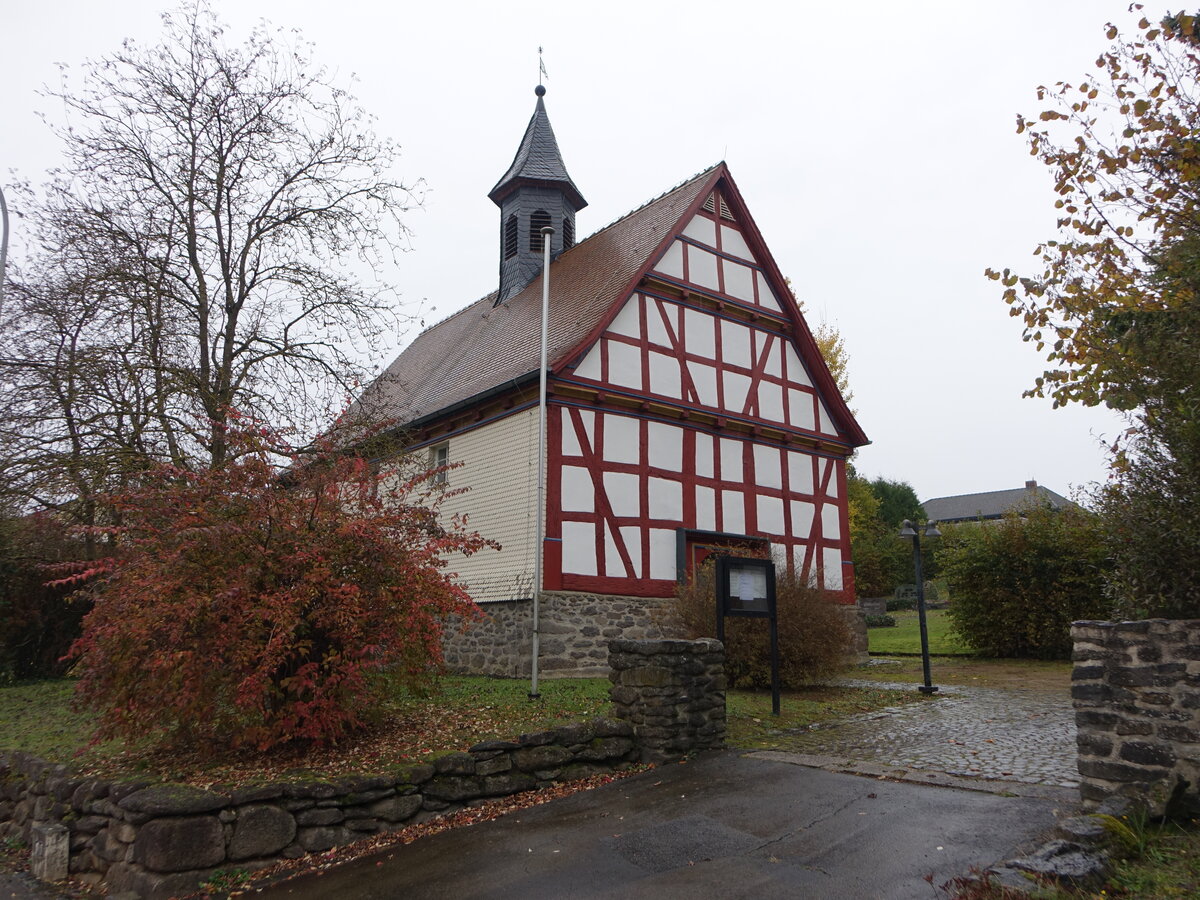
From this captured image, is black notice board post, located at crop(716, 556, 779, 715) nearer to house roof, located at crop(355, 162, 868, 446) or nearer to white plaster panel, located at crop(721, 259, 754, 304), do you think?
house roof, located at crop(355, 162, 868, 446)

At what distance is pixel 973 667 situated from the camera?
1616cm

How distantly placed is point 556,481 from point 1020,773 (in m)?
8.57

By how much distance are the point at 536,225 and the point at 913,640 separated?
45.9ft

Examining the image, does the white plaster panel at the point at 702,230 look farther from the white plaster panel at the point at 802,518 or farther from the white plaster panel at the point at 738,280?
the white plaster panel at the point at 802,518

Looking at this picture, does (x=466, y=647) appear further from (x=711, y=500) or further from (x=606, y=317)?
(x=606, y=317)

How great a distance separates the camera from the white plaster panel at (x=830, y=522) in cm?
1823

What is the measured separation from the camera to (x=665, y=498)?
51.0 feet

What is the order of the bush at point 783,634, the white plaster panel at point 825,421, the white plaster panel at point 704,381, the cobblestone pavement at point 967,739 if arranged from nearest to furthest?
the cobblestone pavement at point 967,739, the bush at point 783,634, the white plaster panel at point 704,381, the white plaster panel at point 825,421

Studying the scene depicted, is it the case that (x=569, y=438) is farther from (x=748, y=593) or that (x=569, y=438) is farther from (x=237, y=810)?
(x=237, y=810)

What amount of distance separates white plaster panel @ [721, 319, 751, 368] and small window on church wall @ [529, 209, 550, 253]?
5.87 metres

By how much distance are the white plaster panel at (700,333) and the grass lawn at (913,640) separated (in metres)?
6.47

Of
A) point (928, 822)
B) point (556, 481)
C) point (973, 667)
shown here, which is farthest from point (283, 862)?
point (973, 667)

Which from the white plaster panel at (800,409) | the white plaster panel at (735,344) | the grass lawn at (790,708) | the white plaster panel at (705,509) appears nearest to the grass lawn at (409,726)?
the grass lawn at (790,708)

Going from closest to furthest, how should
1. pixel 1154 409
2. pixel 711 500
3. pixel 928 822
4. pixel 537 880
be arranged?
pixel 537 880, pixel 928 822, pixel 1154 409, pixel 711 500
